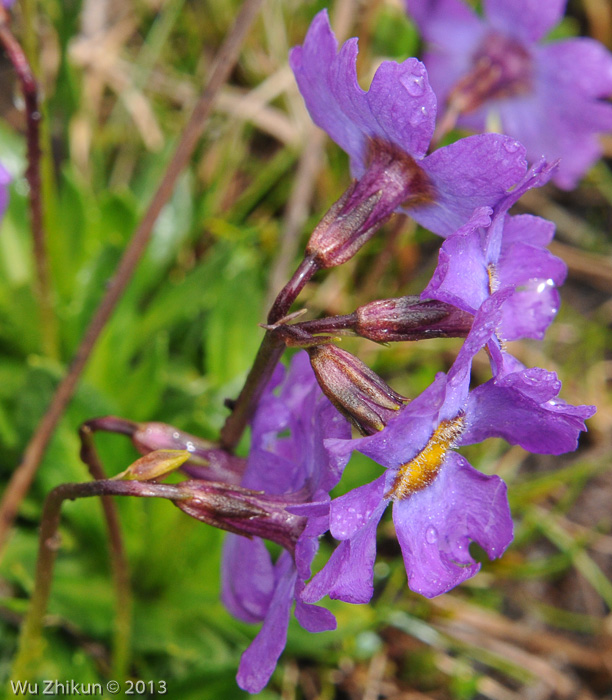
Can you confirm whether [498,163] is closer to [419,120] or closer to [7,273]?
[419,120]

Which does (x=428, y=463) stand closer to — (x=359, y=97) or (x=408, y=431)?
(x=408, y=431)

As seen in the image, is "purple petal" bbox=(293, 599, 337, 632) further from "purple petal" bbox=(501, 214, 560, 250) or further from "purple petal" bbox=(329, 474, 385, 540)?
"purple petal" bbox=(501, 214, 560, 250)

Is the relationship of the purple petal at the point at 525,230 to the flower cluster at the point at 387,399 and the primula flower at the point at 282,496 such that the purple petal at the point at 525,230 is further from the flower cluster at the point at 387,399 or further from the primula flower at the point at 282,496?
the primula flower at the point at 282,496

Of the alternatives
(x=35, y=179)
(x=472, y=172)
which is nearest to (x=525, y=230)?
(x=472, y=172)

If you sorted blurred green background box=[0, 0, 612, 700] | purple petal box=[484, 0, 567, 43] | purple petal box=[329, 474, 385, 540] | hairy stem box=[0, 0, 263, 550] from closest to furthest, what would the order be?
purple petal box=[329, 474, 385, 540], hairy stem box=[0, 0, 263, 550], blurred green background box=[0, 0, 612, 700], purple petal box=[484, 0, 567, 43]

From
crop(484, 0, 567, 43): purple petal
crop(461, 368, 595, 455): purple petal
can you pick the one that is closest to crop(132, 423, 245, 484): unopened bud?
crop(461, 368, 595, 455): purple petal

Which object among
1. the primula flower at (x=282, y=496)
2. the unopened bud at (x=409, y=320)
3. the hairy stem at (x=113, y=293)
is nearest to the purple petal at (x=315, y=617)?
the primula flower at (x=282, y=496)
